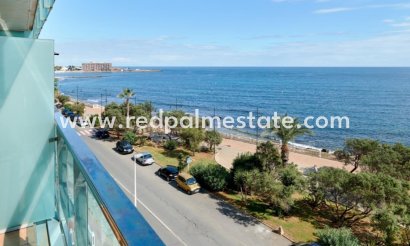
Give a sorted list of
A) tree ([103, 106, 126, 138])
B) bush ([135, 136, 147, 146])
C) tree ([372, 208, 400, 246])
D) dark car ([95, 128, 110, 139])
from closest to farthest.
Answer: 1. tree ([372, 208, 400, 246])
2. bush ([135, 136, 147, 146])
3. tree ([103, 106, 126, 138])
4. dark car ([95, 128, 110, 139])

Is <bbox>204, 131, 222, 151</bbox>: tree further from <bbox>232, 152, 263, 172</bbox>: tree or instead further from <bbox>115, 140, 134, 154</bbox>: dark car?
<bbox>232, 152, 263, 172</bbox>: tree

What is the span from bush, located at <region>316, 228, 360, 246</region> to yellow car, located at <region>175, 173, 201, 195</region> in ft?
25.2

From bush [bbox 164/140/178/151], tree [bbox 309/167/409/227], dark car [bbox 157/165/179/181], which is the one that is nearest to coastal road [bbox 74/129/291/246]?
dark car [bbox 157/165/179/181]

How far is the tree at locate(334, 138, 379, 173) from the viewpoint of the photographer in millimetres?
23312

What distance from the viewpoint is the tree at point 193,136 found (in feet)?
92.0

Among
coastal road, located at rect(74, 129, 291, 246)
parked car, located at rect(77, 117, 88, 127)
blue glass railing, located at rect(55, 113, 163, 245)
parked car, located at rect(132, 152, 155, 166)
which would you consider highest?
blue glass railing, located at rect(55, 113, 163, 245)

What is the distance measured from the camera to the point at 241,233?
14055mm

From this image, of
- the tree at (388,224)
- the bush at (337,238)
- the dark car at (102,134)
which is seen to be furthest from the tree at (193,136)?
the tree at (388,224)

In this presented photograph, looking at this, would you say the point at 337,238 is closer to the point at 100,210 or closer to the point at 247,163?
the point at 247,163

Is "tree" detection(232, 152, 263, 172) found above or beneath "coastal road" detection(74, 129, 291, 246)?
above

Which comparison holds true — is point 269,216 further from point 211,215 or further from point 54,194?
point 54,194

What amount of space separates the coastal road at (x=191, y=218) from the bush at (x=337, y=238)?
156 cm

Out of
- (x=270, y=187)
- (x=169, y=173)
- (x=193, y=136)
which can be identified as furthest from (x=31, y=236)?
(x=193, y=136)

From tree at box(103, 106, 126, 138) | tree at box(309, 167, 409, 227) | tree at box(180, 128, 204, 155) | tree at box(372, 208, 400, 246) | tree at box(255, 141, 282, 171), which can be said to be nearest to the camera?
A: tree at box(372, 208, 400, 246)
